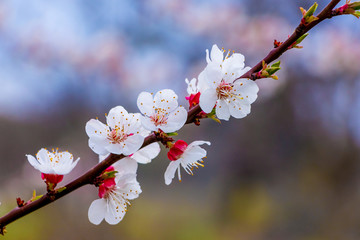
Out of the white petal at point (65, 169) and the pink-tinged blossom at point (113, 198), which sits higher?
the white petal at point (65, 169)

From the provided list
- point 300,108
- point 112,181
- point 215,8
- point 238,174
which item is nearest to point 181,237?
point 238,174

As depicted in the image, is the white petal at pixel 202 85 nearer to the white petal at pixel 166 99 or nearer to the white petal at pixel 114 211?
the white petal at pixel 166 99

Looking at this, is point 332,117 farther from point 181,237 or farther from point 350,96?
point 181,237

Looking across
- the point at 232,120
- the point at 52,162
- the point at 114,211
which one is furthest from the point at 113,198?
the point at 232,120

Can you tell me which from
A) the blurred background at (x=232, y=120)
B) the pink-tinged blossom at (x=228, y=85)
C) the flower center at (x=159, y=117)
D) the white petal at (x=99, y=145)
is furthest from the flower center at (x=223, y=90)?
the blurred background at (x=232, y=120)

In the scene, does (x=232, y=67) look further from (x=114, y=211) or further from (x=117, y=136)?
(x=114, y=211)

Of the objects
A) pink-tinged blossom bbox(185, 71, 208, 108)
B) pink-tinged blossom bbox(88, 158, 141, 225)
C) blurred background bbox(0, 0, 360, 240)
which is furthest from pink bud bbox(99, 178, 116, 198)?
blurred background bbox(0, 0, 360, 240)

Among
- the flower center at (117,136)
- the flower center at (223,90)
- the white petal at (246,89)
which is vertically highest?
the flower center at (117,136)
